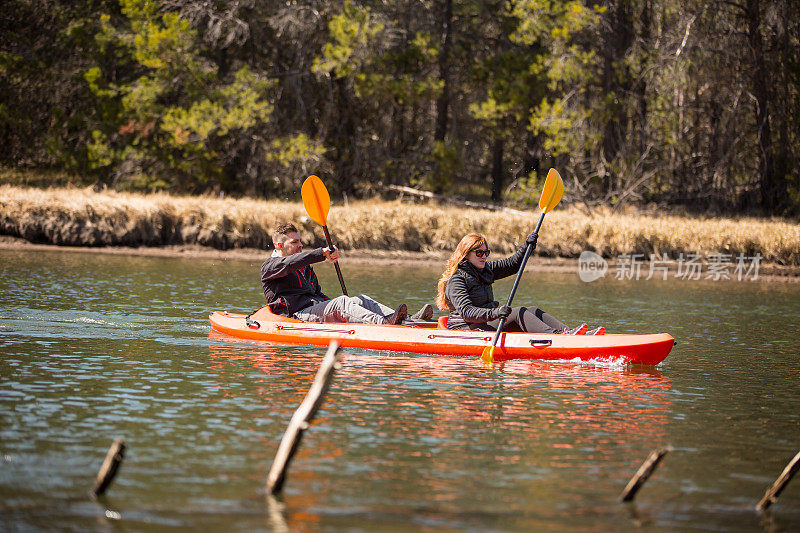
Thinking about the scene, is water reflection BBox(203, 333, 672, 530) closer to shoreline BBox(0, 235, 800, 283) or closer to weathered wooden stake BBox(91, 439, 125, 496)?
weathered wooden stake BBox(91, 439, 125, 496)

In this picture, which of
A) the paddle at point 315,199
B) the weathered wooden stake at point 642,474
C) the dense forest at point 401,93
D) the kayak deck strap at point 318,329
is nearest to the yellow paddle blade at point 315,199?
the paddle at point 315,199

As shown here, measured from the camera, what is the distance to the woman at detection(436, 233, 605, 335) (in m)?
10.5

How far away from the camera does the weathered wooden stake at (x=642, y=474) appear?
17.5ft

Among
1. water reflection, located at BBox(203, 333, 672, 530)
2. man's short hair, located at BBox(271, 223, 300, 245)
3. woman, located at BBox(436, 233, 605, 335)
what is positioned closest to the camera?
water reflection, located at BBox(203, 333, 672, 530)

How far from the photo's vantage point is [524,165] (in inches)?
1104

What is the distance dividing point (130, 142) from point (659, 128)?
13357 mm

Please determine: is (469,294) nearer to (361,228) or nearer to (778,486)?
(778,486)

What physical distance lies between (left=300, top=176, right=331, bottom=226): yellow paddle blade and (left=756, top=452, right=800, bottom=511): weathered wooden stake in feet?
25.7

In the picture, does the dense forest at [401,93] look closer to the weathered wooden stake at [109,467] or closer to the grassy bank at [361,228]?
the grassy bank at [361,228]

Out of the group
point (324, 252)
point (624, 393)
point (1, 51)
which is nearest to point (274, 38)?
point (1, 51)

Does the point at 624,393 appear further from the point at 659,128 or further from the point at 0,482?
the point at 659,128

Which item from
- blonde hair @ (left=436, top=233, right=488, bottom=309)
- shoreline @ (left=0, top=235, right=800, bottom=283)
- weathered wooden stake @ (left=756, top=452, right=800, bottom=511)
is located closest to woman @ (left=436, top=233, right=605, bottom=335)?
blonde hair @ (left=436, top=233, right=488, bottom=309)

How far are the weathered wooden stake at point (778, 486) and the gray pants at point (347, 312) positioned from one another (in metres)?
5.71

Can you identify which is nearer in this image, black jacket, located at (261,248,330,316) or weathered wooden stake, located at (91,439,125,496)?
weathered wooden stake, located at (91,439,125,496)
